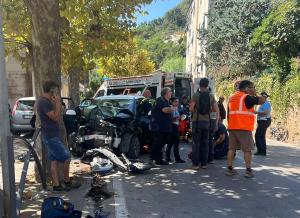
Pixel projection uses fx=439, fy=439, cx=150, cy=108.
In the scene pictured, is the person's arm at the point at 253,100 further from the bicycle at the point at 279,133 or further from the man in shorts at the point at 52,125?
the bicycle at the point at 279,133

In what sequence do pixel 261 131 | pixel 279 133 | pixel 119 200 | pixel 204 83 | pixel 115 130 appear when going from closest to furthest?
pixel 119 200 → pixel 204 83 → pixel 115 130 → pixel 261 131 → pixel 279 133

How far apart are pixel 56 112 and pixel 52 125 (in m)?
0.27

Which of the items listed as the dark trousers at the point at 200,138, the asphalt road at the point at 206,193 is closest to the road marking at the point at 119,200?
the asphalt road at the point at 206,193

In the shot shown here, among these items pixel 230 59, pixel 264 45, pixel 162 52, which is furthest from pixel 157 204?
pixel 162 52

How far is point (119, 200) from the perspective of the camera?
6738 mm

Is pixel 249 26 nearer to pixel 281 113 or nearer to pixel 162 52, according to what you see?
pixel 281 113

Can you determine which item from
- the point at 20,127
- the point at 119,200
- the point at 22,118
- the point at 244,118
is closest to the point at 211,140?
the point at 244,118

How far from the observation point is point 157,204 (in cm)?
654

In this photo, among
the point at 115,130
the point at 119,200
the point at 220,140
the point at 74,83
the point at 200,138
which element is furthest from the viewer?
the point at 74,83

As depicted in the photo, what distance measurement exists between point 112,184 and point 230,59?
2015 cm

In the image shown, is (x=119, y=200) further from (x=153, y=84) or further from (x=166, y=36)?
(x=166, y=36)

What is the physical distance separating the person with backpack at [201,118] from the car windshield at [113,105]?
2.68m

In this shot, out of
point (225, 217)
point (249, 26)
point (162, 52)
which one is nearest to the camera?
point (225, 217)

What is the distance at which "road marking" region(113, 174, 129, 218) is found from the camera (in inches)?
237
